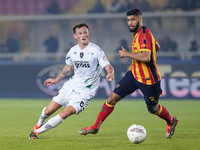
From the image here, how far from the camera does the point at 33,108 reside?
36.8 ft

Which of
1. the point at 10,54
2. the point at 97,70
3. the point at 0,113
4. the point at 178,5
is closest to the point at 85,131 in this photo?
the point at 97,70

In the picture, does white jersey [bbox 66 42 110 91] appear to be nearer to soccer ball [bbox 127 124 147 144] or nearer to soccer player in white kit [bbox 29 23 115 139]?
soccer player in white kit [bbox 29 23 115 139]

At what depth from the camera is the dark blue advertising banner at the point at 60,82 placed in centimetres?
1319

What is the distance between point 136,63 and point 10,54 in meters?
10.8

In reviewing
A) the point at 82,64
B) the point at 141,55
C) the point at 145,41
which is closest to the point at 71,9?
the point at 82,64

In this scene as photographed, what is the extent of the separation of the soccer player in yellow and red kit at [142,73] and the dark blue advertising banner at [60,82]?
707 cm

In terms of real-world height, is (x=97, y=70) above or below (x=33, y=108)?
above

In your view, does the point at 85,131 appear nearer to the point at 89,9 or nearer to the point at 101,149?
the point at 101,149

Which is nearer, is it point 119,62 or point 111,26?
point 119,62

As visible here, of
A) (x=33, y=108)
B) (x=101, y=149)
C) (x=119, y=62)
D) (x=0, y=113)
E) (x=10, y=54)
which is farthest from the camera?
(x=10, y=54)

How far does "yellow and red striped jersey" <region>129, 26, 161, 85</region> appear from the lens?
226 inches

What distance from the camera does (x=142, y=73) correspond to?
5.98 metres

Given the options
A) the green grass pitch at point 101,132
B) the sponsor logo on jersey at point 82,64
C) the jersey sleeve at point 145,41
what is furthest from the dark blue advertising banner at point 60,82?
the jersey sleeve at point 145,41

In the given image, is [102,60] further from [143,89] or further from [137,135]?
[137,135]
